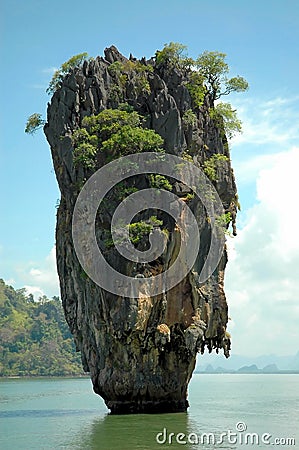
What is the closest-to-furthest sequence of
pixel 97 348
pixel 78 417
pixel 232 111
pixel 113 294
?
1. pixel 113 294
2. pixel 97 348
3. pixel 78 417
4. pixel 232 111

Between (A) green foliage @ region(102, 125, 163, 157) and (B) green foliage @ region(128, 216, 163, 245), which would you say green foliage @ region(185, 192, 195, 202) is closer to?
(B) green foliage @ region(128, 216, 163, 245)

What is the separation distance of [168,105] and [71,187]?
14.6ft

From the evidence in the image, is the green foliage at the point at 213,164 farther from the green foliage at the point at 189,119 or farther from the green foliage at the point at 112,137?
the green foliage at the point at 112,137

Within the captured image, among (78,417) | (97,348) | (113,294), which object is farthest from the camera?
(78,417)

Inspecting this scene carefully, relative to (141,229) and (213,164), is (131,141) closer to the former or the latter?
(141,229)

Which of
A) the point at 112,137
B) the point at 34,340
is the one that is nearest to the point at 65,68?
the point at 112,137

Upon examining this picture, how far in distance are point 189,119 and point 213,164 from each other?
1850 mm

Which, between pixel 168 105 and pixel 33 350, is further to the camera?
pixel 33 350

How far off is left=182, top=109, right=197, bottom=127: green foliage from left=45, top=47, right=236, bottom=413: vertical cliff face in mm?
52

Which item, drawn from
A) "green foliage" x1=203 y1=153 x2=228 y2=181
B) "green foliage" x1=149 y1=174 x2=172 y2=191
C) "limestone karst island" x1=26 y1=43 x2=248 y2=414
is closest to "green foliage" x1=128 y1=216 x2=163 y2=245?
"limestone karst island" x1=26 y1=43 x2=248 y2=414

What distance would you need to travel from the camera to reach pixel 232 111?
1001 inches

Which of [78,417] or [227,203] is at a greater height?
[227,203]

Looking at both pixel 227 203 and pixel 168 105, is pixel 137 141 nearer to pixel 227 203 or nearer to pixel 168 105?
pixel 168 105

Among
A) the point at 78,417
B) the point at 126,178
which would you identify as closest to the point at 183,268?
the point at 126,178
